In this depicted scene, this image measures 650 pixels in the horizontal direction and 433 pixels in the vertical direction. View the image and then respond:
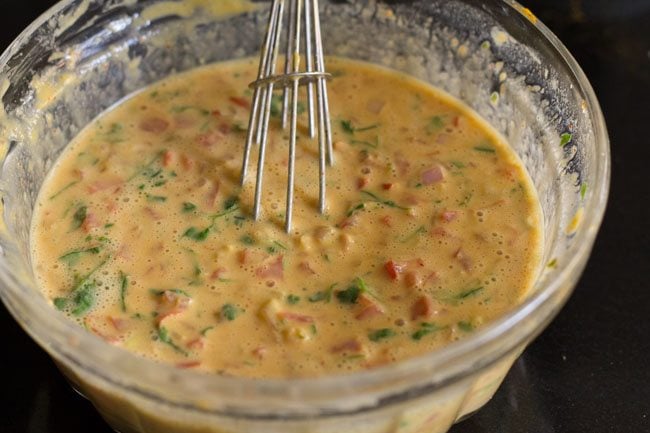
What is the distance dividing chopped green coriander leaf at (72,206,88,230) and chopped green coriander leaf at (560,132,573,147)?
871mm

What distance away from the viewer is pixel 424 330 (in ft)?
4.94

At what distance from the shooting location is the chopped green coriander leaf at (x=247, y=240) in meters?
1.65

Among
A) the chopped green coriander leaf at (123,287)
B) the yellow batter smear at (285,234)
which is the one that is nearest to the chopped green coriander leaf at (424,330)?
the yellow batter smear at (285,234)

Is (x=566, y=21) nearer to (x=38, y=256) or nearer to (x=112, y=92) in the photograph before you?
(x=112, y=92)

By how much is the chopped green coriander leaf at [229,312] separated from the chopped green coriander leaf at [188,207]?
258 mm

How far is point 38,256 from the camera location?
1.67 meters

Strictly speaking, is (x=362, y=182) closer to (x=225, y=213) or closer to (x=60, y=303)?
(x=225, y=213)

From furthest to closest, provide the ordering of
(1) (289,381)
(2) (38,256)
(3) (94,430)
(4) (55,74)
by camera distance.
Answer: (4) (55,74)
(2) (38,256)
(3) (94,430)
(1) (289,381)

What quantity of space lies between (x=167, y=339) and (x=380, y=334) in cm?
33

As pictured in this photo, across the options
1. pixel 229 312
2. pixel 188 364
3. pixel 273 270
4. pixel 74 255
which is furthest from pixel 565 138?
pixel 74 255

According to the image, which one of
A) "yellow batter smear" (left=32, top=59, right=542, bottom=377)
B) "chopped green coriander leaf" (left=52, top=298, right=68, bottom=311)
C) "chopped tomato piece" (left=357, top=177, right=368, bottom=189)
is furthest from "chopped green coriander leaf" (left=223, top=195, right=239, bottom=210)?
"chopped green coriander leaf" (left=52, top=298, right=68, bottom=311)

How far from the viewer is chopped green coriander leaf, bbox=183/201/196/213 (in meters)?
1.72

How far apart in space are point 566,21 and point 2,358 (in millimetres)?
1437

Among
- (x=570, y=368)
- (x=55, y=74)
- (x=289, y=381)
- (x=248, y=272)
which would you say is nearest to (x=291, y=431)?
(x=289, y=381)
